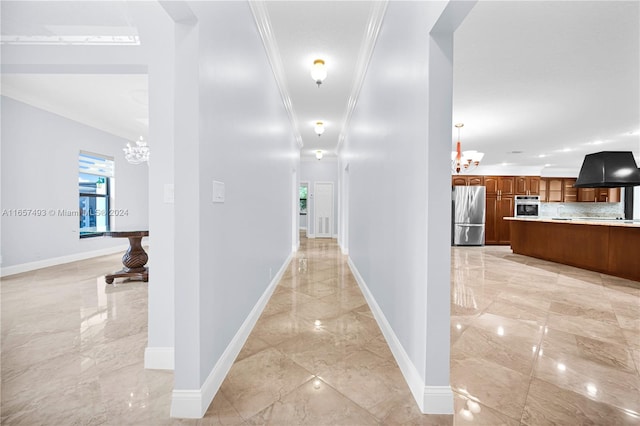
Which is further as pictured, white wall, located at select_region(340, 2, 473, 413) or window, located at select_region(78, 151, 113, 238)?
window, located at select_region(78, 151, 113, 238)

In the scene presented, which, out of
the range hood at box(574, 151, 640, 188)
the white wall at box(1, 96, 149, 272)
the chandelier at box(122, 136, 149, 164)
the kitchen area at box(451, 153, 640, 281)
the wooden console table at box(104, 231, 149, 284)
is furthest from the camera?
the range hood at box(574, 151, 640, 188)

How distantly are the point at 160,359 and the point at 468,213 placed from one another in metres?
8.87

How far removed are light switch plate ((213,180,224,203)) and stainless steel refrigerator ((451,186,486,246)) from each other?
8.33 m

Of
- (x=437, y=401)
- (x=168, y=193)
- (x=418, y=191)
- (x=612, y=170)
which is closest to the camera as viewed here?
(x=437, y=401)

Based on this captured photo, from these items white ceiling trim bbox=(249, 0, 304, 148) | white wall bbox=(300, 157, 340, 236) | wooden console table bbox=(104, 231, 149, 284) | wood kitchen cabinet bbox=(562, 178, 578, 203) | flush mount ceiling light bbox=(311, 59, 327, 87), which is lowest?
wooden console table bbox=(104, 231, 149, 284)

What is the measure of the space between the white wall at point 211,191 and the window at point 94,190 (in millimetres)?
4726

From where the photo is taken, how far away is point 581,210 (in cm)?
973

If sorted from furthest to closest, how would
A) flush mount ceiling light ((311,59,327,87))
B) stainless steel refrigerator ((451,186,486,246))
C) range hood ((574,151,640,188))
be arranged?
stainless steel refrigerator ((451,186,486,246))
range hood ((574,151,640,188))
flush mount ceiling light ((311,59,327,87))

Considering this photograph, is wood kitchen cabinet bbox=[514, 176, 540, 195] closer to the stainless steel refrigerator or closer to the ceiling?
the stainless steel refrigerator

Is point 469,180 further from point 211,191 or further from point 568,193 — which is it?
point 211,191

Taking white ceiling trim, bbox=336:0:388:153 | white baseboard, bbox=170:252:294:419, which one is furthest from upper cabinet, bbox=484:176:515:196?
white baseboard, bbox=170:252:294:419

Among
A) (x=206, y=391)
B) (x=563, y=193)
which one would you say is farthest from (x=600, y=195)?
(x=206, y=391)

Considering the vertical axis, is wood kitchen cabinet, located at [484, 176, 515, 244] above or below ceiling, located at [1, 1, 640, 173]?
below

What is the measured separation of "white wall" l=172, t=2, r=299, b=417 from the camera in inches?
54.9
